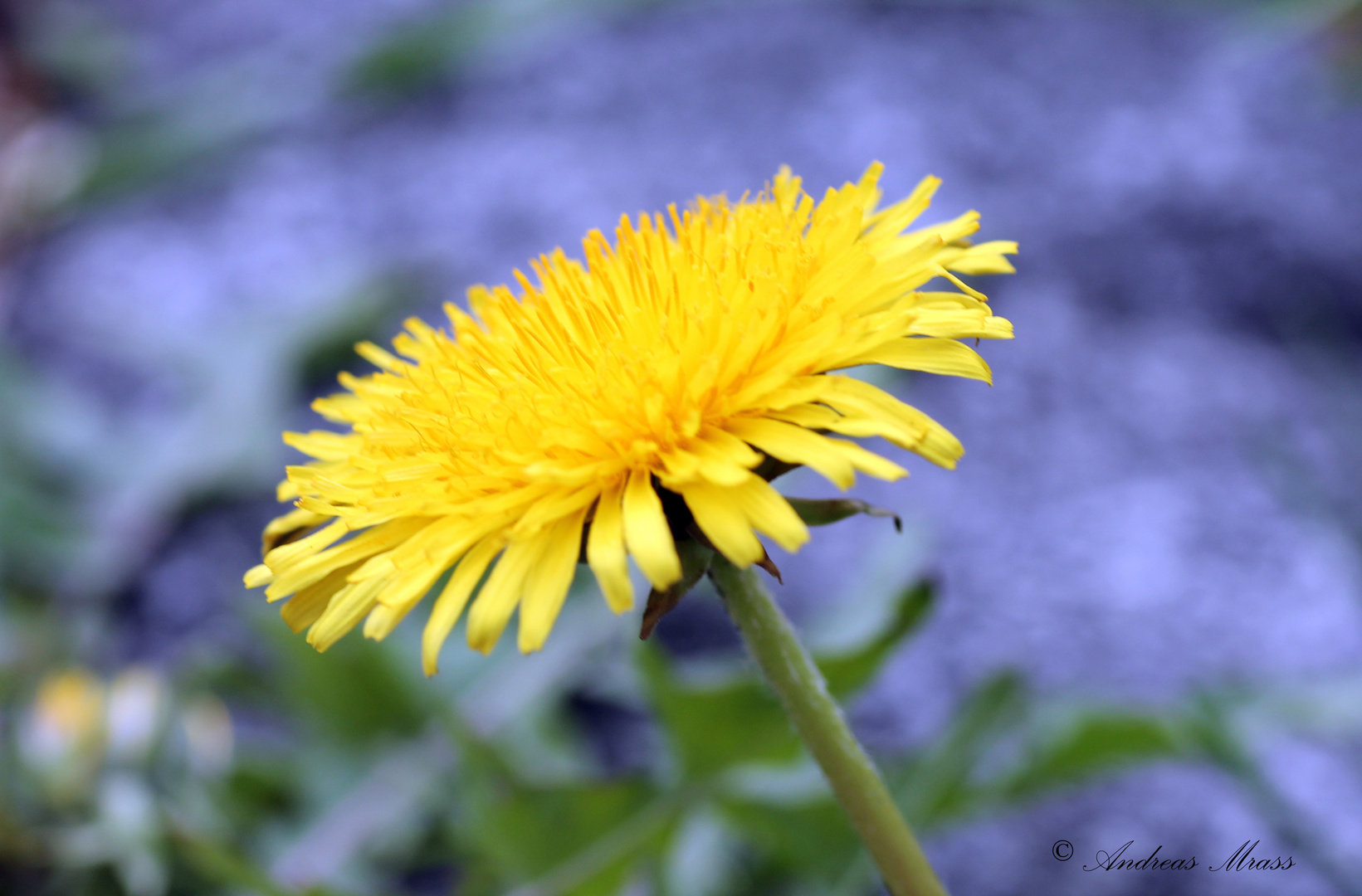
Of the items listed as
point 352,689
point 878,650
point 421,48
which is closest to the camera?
point 878,650

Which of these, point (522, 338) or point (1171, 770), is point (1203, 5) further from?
point (522, 338)

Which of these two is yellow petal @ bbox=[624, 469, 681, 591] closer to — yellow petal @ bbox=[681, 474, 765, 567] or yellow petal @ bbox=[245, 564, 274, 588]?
yellow petal @ bbox=[681, 474, 765, 567]

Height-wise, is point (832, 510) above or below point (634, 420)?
below

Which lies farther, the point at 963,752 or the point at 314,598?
the point at 963,752

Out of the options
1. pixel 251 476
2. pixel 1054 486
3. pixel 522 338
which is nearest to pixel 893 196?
pixel 1054 486

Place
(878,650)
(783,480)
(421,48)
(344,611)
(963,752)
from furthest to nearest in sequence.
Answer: (421,48), (783,480), (963,752), (878,650), (344,611)

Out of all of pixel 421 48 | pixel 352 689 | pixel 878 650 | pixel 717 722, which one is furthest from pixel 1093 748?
pixel 421 48

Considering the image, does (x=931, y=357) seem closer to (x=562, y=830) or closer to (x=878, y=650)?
(x=878, y=650)
